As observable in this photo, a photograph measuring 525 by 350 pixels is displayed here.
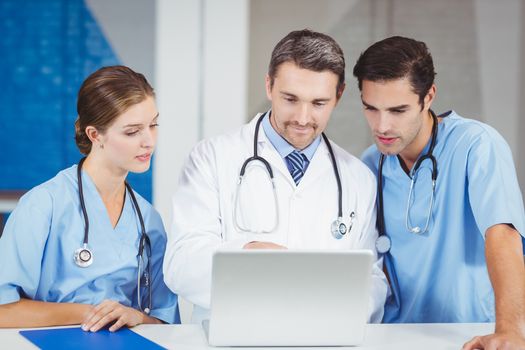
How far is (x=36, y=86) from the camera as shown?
3354 mm

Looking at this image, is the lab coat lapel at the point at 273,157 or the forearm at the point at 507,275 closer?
the forearm at the point at 507,275

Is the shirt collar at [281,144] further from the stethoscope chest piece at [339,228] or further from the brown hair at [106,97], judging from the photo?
the brown hair at [106,97]

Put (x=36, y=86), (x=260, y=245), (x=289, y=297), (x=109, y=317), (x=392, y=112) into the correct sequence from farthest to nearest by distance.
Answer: (x=36, y=86)
(x=392, y=112)
(x=260, y=245)
(x=109, y=317)
(x=289, y=297)

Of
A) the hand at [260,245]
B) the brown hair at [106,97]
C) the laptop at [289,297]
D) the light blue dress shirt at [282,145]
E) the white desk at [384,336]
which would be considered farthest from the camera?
the light blue dress shirt at [282,145]

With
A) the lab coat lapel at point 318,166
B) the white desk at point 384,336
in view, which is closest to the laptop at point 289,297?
the white desk at point 384,336

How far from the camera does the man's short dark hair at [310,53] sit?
189cm

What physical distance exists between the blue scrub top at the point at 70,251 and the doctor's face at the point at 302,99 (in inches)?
19.6

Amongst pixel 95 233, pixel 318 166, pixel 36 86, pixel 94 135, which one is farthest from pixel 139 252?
pixel 36 86

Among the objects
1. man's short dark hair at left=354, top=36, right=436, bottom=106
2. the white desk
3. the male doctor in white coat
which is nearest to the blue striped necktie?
the male doctor in white coat

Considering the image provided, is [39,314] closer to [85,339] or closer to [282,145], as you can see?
[85,339]

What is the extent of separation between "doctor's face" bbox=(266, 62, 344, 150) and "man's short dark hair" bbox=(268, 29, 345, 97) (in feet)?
0.05

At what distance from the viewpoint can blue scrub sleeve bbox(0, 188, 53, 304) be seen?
1.76 meters

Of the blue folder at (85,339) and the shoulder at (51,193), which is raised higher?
the shoulder at (51,193)

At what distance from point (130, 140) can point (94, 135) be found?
0.11 meters
